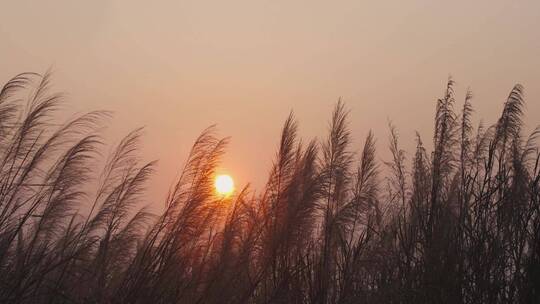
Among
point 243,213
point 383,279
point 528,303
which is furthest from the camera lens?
point 383,279

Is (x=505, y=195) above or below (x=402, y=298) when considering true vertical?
above

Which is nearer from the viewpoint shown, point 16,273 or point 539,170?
point 16,273

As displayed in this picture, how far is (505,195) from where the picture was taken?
5.43 m


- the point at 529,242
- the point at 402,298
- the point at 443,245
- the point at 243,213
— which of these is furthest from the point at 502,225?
the point at 243,213

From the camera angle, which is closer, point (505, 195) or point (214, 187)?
point (214, 187)

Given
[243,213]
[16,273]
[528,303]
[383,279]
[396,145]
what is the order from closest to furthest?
[16,273] → [528,303] → [243,213] → [383,279] → [396,145]

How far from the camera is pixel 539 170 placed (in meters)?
5.45

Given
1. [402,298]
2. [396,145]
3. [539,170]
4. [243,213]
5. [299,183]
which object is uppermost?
[396,145]

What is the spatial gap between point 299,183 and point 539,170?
2.24m

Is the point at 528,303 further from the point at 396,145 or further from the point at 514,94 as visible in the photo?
the point at 396,145

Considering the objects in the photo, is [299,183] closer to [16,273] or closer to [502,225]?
[502,225]

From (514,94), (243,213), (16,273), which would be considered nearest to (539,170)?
(514,94)

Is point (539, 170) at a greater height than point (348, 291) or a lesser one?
greater

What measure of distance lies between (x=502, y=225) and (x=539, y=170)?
2.14 ft
